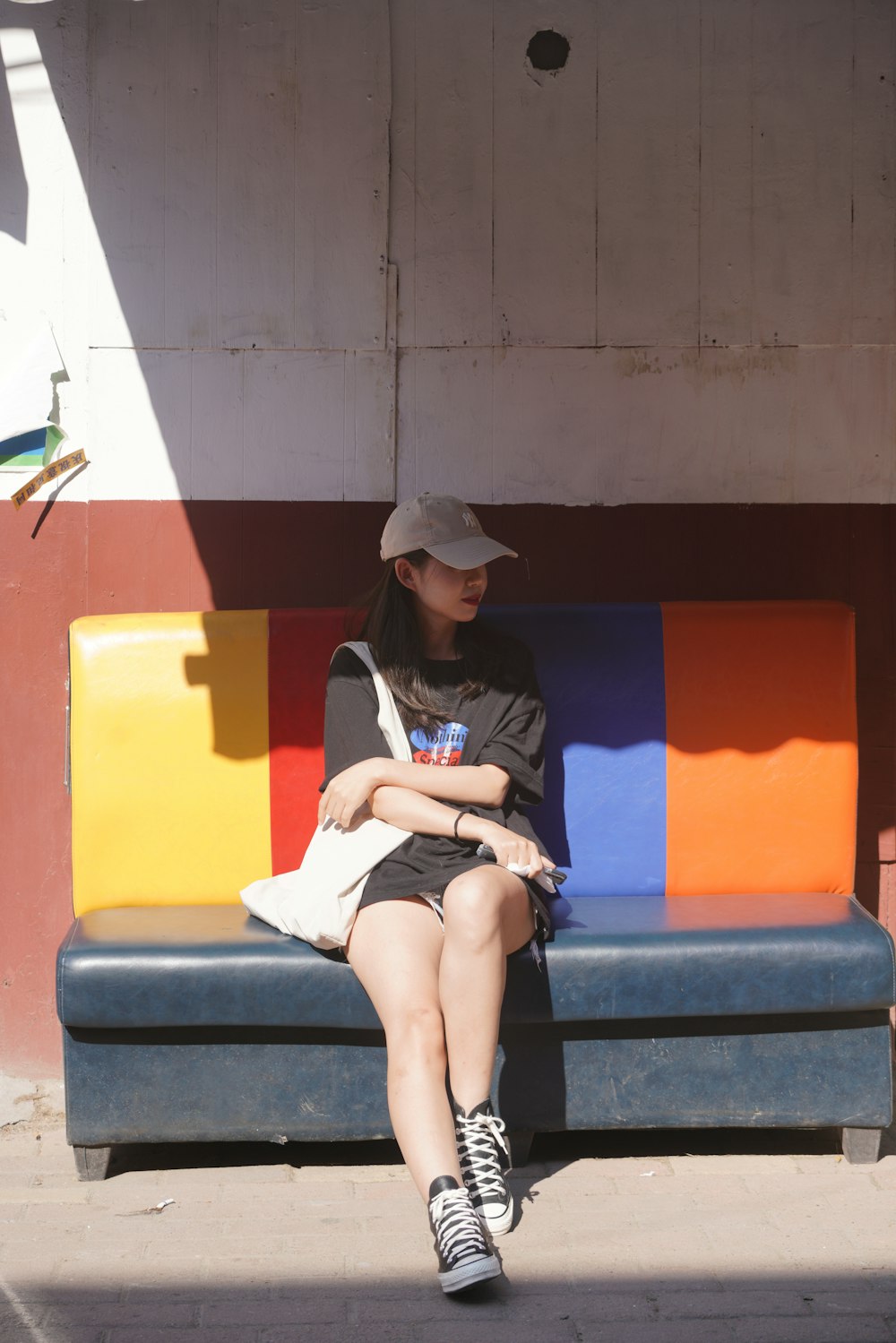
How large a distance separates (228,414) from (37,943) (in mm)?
1575

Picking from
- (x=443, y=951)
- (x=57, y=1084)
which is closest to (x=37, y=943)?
(x=57, y=1084)

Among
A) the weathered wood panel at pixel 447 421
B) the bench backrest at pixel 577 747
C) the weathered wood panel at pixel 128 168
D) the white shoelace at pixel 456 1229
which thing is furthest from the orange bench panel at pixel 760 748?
the weathered wood panel at pixel 128 168

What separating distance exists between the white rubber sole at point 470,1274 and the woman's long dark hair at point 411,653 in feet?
3.97

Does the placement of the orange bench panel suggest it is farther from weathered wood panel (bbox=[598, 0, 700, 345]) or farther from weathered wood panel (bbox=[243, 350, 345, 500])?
weathered wood panel (bbox=[243, 350, 345, 500])

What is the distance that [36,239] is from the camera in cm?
377

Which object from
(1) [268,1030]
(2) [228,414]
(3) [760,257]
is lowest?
(1) [268,1030]

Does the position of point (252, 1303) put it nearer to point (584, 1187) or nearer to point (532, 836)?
point (584, 1187)

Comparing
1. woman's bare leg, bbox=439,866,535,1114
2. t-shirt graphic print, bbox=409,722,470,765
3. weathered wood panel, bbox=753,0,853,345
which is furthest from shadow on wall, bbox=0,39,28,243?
woman's bare leg, bbox=439,866,535,1114

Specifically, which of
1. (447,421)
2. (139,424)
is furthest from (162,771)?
(447,421)

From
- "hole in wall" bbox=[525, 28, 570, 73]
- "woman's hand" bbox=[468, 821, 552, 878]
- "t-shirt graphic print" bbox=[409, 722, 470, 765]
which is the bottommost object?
"woman's hand" bbox=[468, 821, 552, 878]

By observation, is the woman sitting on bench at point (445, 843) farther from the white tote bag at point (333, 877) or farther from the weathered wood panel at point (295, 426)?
the weathered wood panel at point (295, 426)

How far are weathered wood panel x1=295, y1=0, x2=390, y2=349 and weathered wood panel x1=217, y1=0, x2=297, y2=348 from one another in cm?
3

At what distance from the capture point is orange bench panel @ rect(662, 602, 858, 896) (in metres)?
3.53

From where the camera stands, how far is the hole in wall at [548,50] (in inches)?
150
